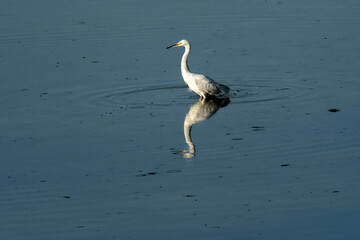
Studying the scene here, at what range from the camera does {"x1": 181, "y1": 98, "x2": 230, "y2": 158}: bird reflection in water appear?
16.1 metres

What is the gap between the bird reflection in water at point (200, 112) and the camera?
16081mm

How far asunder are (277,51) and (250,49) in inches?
Result: 33.6

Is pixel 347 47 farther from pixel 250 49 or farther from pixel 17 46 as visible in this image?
pixel 17 46

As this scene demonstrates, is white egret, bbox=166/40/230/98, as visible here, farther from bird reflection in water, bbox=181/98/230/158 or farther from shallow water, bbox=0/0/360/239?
shallow water, bbox=0/0/360/239

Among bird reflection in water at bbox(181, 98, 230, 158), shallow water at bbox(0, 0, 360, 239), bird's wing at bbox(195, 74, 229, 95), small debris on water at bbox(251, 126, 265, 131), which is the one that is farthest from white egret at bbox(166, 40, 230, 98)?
small debris on water at bbox(251, 126, 265, 131)

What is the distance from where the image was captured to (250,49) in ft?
80.4

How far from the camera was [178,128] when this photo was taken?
1686 cm

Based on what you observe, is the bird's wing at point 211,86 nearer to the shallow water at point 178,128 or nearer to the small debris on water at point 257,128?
the shallow water at point 178,128

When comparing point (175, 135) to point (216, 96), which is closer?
point (175, 135)

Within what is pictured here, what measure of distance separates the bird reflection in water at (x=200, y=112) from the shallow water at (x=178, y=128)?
5 centimetres

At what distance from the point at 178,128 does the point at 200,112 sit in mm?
1740

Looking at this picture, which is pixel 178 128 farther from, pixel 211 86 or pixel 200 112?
pixel 211 86

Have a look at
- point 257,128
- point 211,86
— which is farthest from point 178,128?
point 211,86

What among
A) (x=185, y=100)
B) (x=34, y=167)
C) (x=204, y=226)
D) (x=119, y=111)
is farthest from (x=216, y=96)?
(x=204, y=226)
